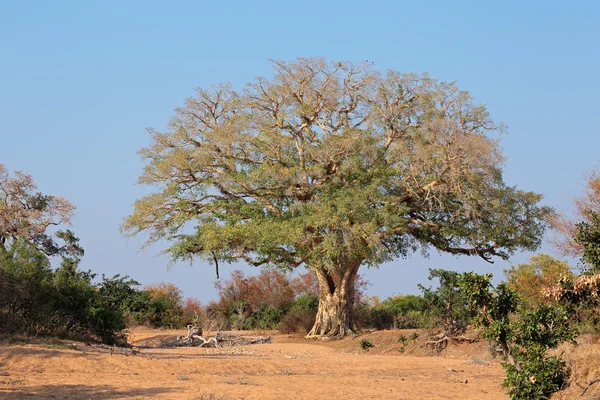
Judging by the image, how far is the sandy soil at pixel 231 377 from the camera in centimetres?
1166

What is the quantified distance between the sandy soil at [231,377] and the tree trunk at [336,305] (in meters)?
8.35

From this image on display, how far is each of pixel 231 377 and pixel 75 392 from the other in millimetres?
3232

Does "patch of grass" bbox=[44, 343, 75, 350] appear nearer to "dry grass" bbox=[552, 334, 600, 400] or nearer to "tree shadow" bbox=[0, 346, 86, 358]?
"tree shadow" bbox=[0, 346, 86, 358]

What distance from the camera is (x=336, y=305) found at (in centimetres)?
2825

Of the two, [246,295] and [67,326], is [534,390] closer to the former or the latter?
[67,326]

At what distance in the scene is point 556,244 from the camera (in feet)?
92.8

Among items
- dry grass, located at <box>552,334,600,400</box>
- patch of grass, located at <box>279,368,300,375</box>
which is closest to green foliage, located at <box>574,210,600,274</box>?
dry grass, located at <box>552,334,600,400</box>

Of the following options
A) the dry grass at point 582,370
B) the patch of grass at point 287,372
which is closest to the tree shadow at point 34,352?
the patch of grass at point 287,372

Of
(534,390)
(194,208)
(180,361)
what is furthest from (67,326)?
(534,390)

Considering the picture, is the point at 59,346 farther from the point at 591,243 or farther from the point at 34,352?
the point at 591,243

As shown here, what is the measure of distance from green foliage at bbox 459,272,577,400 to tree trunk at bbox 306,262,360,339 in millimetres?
16492

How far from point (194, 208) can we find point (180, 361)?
41.7 feet

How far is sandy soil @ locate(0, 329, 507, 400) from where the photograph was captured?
11.7 meters

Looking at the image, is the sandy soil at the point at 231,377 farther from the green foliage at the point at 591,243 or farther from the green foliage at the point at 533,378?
the green foliage at the point at 591,243
